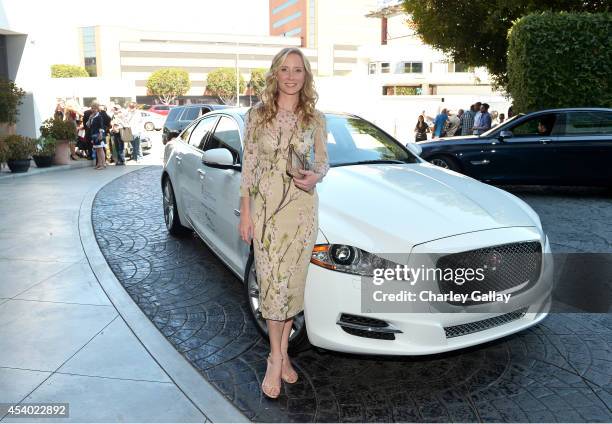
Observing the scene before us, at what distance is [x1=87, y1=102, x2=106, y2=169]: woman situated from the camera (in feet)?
46.4

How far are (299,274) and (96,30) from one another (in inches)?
5352

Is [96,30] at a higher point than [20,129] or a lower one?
higher

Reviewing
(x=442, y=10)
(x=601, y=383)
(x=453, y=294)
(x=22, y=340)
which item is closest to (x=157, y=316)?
A: (x=22, y=340)

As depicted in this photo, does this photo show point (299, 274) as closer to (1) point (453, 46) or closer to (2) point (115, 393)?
(2) point (115, 393)

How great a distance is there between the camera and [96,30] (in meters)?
124

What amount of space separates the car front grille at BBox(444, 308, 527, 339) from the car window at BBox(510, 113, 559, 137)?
6.88 meters

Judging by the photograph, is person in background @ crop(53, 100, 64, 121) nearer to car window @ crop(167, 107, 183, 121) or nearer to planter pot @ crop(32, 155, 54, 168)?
planter pot @ crop(32, 155, 54, 168)

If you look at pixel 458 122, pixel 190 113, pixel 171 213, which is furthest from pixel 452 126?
pixel 171 213

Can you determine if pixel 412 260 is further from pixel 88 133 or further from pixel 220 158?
pixel 88 133

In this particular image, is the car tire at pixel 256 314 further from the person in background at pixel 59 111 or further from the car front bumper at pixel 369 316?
the person in background at pixel 59 111

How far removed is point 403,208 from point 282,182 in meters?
0.95

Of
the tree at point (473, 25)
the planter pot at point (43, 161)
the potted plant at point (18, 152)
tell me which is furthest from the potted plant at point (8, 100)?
the tree at point (473, 25)

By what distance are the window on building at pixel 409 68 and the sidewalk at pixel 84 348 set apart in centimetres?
7275

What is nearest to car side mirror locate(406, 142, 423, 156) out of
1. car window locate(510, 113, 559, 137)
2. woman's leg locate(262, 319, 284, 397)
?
woman's leg locate(262, 319, 284, 397)
